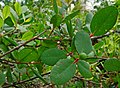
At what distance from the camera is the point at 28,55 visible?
37.0 inches

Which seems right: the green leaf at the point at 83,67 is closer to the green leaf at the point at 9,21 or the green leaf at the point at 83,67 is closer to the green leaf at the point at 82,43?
the green leaf at the point at 82,43

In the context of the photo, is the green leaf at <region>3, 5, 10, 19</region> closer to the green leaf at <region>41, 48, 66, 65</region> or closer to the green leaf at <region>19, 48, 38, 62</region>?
the green leaf at <region>19, 48, 38, 62</region>

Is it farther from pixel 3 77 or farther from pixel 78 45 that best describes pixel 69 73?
pixel 3 77

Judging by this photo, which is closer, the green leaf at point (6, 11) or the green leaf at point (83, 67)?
the green leaf at point (83, 67)

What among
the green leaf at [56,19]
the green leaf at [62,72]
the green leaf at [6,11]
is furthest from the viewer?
the green leaf at [6,11]

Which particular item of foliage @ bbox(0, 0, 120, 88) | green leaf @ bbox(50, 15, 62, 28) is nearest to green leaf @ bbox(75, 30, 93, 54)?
foliage @ bbox(0, 0, 120, 88)

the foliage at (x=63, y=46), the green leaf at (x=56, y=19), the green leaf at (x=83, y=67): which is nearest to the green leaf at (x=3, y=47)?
the foliage at (x=63, y=46)

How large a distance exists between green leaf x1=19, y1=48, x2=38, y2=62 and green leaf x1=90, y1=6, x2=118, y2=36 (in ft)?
0.70

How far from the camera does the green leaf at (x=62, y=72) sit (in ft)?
2.48

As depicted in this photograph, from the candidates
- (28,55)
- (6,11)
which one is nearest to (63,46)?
(28,55)

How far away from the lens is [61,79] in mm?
754

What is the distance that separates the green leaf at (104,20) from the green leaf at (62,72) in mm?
125

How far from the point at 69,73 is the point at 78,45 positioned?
76 mm

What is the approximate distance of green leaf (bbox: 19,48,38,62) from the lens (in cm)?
94
